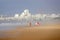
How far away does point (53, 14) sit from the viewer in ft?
6.02

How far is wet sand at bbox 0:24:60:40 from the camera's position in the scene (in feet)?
5.91

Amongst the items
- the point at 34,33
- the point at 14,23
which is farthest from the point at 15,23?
the point at 34,33

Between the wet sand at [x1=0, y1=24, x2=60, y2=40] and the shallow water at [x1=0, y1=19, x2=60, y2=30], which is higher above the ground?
the shallow water at [x1=0, y1=19, x2=60, y2=30]

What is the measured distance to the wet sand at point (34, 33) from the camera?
180 centimetres

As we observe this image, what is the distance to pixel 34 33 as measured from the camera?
1819 mm

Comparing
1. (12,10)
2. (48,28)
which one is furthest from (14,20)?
(48,28)

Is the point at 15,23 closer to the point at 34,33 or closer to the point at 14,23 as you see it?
the point at 14,23

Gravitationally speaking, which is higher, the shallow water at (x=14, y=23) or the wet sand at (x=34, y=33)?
the shallow water at (x=14, y=23)

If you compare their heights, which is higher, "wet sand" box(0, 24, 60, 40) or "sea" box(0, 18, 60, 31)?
"sea" box(0, 18, 60, 31)

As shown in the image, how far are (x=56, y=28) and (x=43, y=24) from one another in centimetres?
20

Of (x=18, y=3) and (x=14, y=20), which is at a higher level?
(x=18, y=3)

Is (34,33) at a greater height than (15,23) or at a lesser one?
lesser

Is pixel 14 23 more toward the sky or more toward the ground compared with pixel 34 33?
more toward the sky

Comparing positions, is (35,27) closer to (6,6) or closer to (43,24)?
(43,24)
